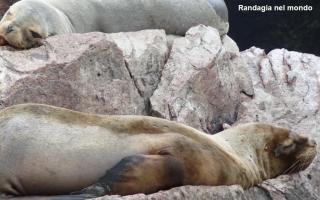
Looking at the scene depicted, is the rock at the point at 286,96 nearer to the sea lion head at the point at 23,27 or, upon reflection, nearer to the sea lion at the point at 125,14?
the sea lion at the point at 125,14

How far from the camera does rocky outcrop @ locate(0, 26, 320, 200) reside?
20.5ft

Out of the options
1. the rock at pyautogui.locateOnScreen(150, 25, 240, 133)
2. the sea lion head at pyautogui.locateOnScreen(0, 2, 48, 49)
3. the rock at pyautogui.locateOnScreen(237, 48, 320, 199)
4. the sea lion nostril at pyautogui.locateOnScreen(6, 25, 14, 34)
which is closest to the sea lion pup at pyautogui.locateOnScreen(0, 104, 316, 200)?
the rock at pyautogui.locateOnScreen(237, 48, 320, 199)

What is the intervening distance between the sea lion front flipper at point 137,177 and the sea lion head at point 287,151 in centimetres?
153

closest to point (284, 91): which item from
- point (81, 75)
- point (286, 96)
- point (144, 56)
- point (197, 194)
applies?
point (286, 96)

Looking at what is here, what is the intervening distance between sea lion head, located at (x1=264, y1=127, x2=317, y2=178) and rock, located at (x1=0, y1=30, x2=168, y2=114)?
53.6 inches

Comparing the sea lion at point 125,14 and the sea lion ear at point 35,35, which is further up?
the sea lion ear at point 35,35

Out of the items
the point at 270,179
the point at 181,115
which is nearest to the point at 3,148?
the point at 270,179

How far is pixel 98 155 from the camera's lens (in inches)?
186

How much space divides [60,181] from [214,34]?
12.9 feet

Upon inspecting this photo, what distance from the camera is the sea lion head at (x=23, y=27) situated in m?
7.11

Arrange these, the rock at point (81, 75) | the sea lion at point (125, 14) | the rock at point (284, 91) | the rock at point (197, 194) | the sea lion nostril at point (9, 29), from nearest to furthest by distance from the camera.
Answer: the rock at point (197, 194) < the rock at point (81, 75) < the sea lion nostril at point (9, 29) < the rock at point (284, 91) < the sea lion at point (125, 14)

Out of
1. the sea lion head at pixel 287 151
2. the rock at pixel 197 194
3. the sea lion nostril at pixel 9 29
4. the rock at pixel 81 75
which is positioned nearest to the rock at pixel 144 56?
the rock at pixel 81 75

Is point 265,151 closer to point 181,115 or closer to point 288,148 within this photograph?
point 288,148

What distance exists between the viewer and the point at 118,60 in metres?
6.97
